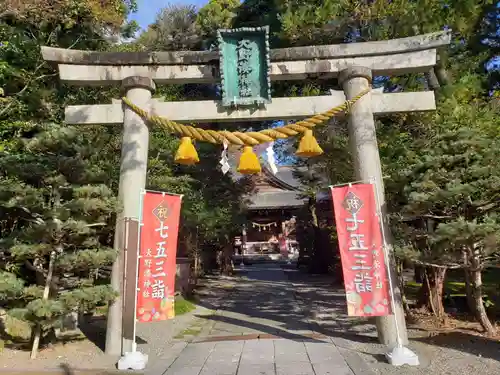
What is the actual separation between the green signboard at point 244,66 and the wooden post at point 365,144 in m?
1.43

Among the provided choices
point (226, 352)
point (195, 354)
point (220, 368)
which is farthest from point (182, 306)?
point (220, 368)

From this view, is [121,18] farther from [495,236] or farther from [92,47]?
[495,236]

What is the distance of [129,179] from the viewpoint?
6723 mm

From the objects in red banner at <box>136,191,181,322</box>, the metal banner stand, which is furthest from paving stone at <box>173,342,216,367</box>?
red banner at <box>136,191,181,322</box>

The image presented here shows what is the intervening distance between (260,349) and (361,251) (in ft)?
7.66

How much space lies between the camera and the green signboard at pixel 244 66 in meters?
6.98

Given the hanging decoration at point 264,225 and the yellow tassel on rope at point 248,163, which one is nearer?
the yellow tassel on rope at point 248,163

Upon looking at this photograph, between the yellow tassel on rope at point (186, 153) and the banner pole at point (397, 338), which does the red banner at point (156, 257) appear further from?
the banner pole at point (397, 338)

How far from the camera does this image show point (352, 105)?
6902mm

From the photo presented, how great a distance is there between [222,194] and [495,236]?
40.8ft

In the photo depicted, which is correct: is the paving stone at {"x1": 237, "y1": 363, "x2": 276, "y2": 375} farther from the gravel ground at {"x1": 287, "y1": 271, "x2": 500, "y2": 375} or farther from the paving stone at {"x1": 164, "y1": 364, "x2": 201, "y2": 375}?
the gravel ground at {"x1": 287, "y1": 271, "x2": 500, "y2": 375}

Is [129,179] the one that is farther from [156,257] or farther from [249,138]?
[249,138]

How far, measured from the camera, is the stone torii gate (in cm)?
677

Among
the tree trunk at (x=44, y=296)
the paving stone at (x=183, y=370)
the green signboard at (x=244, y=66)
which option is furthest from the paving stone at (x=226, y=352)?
the green signboard at (x=244, y=66)
